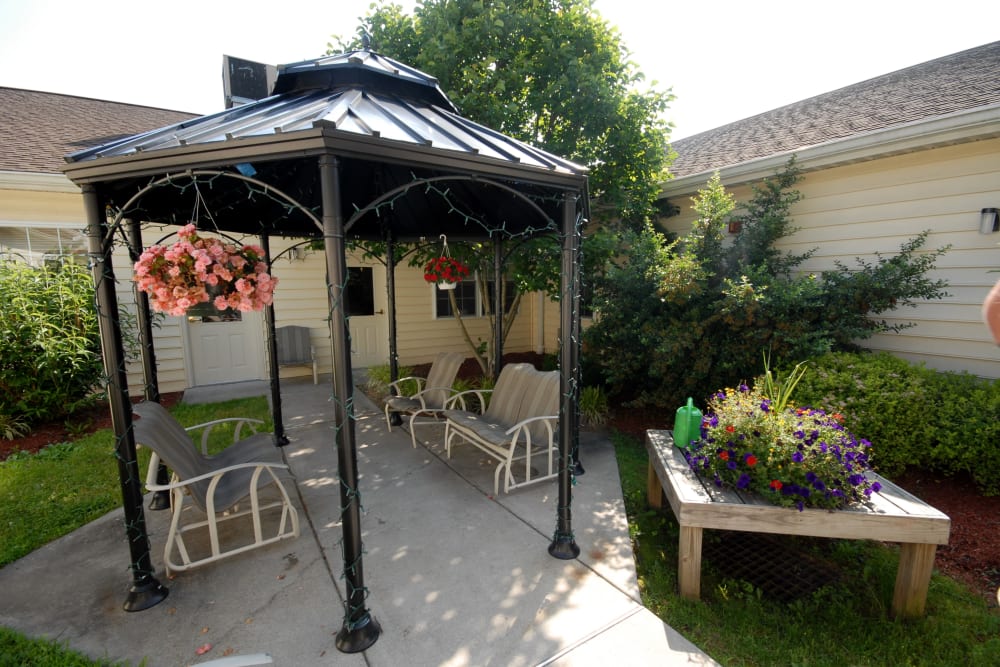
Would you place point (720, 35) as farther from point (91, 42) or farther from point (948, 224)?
point (91, 42)

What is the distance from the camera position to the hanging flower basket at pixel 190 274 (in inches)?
93.1

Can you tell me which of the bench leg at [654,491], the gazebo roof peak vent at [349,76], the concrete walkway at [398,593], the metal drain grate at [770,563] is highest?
the gazebo roof peak vent at [349,76]

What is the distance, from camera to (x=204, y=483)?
312cm

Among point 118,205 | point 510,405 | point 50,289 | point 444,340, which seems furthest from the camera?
point 444,340

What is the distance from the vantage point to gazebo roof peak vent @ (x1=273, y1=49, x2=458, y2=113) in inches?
119

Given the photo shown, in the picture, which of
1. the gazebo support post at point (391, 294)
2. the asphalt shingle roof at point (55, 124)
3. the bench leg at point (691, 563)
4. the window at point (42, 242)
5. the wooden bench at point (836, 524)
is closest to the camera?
the wooden bench at point (836, 524)

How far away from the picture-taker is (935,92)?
4.96m

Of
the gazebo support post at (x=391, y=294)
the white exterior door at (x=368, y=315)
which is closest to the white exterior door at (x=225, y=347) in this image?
the white exterior door at (x=368, y=315)

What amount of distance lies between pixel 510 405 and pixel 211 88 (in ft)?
35.9

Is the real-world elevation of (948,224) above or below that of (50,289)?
above

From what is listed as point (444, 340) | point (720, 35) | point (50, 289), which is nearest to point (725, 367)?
point (720, 35)

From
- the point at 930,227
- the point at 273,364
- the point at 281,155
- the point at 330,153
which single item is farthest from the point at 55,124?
the point at 930,227

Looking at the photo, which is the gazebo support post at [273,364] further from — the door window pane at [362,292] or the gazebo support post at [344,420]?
the door window pane at [362,292]

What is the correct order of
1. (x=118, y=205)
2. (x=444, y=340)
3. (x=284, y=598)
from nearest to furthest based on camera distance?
(x=284, y=598)
(x=118, y=205)
(x=444, y=340)
